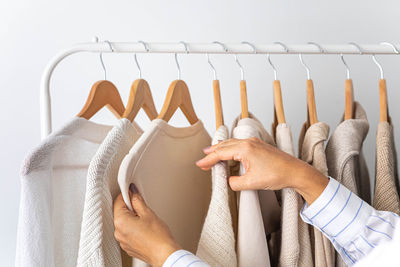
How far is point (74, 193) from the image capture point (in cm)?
71

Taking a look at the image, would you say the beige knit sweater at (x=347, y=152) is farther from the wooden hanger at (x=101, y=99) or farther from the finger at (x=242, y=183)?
the wooden hanger at (x=101, y=99)

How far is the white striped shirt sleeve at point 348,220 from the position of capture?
734mm

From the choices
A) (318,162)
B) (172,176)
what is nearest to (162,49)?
(172,176)

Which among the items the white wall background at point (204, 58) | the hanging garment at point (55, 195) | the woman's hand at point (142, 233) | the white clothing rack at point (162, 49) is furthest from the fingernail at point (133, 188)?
the white wall background at point (204, 58)

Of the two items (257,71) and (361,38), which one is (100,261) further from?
(361,38)

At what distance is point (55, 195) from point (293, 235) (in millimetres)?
405

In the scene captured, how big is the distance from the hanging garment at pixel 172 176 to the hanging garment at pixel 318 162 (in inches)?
8.7

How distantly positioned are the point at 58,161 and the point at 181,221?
268 millimetres

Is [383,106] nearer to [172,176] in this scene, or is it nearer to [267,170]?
[267,170]

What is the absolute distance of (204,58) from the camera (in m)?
1.42

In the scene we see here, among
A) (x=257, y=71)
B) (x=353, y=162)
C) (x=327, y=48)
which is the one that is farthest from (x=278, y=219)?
(x=257, y=71)

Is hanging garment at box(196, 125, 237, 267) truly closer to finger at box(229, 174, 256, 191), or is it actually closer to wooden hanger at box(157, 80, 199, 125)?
finger at box(229, 174, 256, 191)

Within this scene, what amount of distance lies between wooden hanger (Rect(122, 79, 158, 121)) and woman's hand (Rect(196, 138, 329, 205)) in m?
0.17

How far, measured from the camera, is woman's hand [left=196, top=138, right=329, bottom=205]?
0.71m
